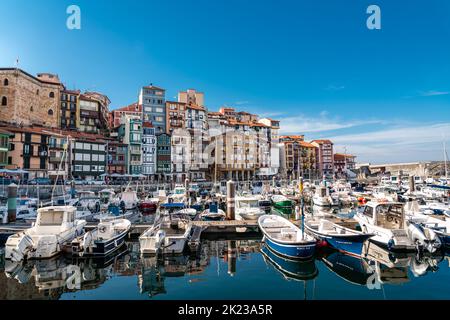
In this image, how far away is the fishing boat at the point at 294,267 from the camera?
1517cm

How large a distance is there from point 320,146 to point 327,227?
105169 mm

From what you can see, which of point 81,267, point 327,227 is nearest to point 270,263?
point 327,227

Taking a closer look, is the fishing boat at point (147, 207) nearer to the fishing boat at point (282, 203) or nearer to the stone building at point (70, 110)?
the fishing boat at point (282, 203)

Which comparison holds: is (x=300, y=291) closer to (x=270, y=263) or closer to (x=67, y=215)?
(x=270, y=263)

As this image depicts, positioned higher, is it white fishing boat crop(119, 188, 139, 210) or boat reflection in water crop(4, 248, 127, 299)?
white fishing boat crop(119, 188, 139, 210)

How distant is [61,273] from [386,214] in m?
23.0

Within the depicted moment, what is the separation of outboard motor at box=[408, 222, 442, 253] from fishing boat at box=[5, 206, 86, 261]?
24623mm

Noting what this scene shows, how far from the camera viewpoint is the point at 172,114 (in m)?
90.1

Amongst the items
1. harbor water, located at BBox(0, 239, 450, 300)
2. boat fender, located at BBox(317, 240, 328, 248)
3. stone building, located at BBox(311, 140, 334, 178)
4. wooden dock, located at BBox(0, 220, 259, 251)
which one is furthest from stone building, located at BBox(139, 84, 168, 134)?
boat fender, located at BBox(317, 240, 328, 248)

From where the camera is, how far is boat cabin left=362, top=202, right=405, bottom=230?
20.2 metres

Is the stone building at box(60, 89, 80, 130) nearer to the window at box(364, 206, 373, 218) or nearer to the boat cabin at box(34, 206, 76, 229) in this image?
the boat cabin at box(34, 206, 76, 229)

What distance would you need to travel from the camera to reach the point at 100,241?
18625mm
